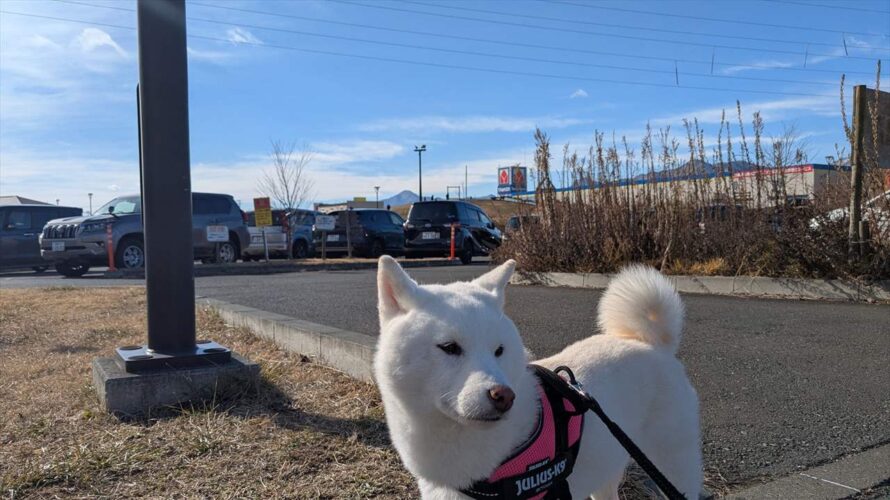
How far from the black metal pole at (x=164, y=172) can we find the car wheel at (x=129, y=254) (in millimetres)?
12082

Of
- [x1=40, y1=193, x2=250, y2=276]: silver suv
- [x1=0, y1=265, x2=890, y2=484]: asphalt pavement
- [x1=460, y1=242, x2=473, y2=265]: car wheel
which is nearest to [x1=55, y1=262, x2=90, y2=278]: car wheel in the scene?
[x1=40, y1=193, x2=250, y2=276]: silver suv

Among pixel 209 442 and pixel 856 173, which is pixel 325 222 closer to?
pixel 856 173

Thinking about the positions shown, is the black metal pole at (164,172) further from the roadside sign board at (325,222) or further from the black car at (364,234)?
the roadside sign board at (325,222)

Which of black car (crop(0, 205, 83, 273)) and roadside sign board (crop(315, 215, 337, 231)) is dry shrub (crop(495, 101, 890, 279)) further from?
black car (crop(0, 205, 83, 273))

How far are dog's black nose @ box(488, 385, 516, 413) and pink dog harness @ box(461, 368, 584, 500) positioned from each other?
323mm

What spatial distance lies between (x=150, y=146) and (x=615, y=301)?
299cm

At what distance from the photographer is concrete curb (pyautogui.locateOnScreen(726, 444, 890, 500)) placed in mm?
2637

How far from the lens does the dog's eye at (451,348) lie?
1858 millimetres

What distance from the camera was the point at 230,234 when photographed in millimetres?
17266

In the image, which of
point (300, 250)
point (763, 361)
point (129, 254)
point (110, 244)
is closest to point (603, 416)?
point (763, 361)

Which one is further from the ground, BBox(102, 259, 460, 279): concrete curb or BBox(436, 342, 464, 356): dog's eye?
BBox(436, 342, 464, 356): dog's eye

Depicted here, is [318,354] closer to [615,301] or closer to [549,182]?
[615,301]

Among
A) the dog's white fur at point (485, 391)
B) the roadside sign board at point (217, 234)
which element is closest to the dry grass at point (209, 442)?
the dog's white fur at point (485, 391)

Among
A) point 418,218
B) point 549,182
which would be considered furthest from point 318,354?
point 418,218
